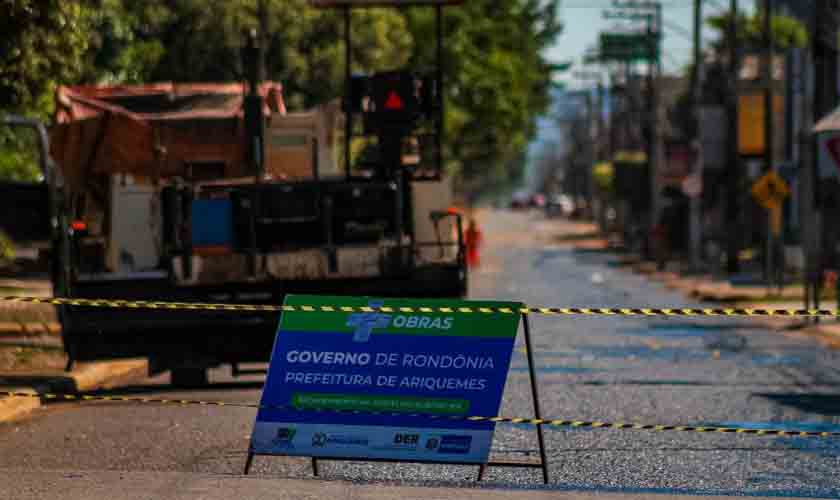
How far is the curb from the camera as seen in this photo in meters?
15.4

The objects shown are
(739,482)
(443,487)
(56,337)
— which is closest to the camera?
(443,487)

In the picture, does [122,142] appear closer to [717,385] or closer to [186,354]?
[186,354]

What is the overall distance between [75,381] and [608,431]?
6096 mm

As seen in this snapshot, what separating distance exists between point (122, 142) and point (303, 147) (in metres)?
2.43

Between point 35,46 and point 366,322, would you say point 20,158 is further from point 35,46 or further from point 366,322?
point 366,322

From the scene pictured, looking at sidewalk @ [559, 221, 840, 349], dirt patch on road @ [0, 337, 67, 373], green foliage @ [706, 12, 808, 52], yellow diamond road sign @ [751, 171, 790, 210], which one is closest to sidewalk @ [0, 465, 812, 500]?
dirt patch on road @ [0, 337, 67, 373]

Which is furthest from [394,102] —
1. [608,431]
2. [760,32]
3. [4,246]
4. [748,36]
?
[748,36]

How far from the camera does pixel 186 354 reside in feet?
56.2

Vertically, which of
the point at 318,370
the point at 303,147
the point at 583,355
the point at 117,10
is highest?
the point at 117,10

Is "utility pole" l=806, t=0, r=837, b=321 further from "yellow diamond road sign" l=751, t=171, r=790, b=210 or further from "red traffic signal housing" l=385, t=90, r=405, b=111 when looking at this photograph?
"red traffic signal housing" l=385, t=90, r=405, b=111

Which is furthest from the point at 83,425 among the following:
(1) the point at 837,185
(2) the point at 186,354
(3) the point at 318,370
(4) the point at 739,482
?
(1) the point at 837,185

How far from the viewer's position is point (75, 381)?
17891 mm

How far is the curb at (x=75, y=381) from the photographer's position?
15422 millimetres

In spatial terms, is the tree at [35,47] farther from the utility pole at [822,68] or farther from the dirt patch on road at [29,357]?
the utility pole at [822,68]
